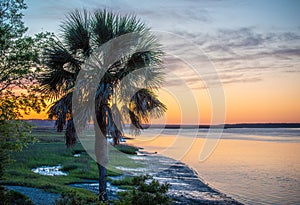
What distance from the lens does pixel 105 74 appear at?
1434 centimetres

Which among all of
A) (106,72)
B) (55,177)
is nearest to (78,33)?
(106,72)

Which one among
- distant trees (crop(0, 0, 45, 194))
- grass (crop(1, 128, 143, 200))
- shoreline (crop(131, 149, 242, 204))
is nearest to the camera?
distant trees (crop(0, 0, 45, 194))

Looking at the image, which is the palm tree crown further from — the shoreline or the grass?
the shoreline

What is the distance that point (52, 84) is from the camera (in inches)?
601

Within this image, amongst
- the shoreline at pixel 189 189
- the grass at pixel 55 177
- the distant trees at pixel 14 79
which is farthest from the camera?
the shoreline at pixel 189 189

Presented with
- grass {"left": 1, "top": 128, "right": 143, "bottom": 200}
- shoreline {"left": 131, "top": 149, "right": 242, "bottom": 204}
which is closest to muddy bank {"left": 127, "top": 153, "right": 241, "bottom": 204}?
shoreline {"left": 131, "top": 149, "right": 242, "bottom": 204}

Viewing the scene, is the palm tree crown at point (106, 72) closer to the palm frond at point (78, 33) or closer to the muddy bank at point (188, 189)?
the palm frond at point (78, 33)

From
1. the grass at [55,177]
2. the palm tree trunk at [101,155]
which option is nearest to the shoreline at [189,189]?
the grass at [55,177]

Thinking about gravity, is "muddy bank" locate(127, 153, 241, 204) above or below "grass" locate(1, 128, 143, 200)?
below

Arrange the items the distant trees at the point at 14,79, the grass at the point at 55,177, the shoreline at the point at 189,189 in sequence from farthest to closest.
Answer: the shoreline at the point at 189,189, the grass at the point at 55,177, the distant trees at the point at 14,79

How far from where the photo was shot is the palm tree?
47.4 feet

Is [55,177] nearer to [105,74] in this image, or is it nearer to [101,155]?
[101,155]

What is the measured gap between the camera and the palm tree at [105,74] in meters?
14.5

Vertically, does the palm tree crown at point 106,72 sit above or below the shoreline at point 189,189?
above
